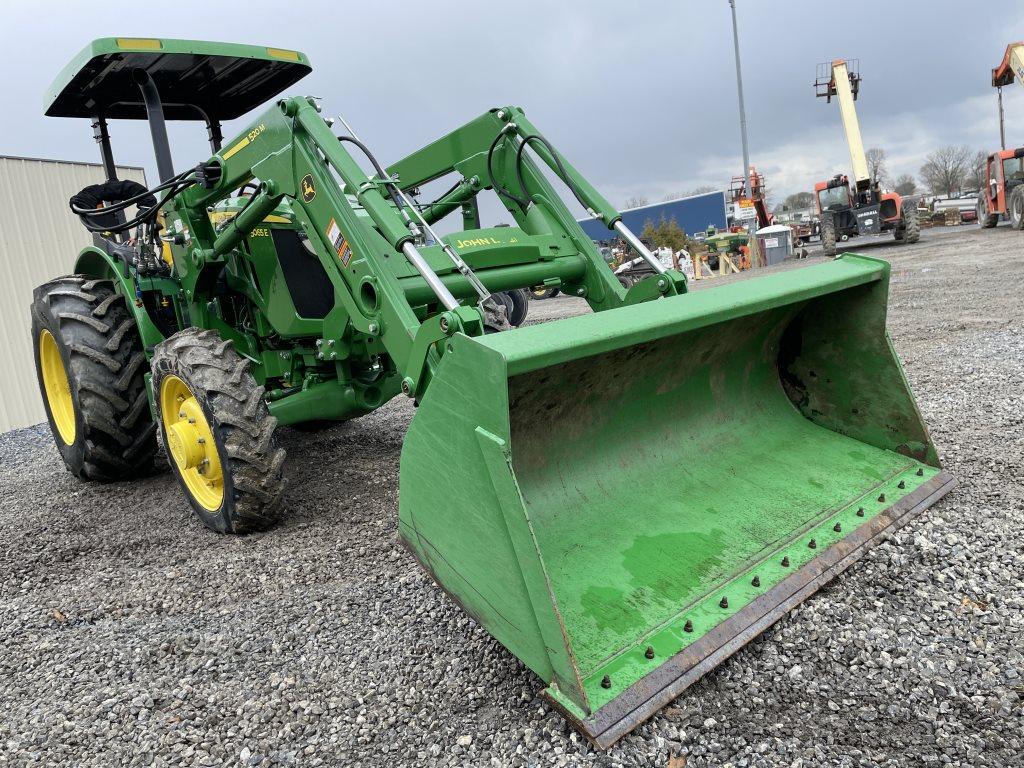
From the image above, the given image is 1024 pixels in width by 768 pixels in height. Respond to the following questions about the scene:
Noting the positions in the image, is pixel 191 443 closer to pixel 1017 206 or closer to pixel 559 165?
pixel 559 165

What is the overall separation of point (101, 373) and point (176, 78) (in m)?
1.81

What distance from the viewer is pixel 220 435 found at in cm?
311

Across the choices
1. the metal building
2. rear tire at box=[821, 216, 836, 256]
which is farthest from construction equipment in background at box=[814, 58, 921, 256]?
the metal building

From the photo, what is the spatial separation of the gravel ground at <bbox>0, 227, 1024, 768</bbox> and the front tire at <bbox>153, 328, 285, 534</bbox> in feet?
0.59

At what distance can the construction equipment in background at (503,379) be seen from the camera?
201 centimetres

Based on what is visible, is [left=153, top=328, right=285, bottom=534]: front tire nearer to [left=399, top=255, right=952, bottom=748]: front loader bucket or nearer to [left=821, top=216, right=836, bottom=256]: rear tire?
[left=399, top=255, right=952, bottom=748]: front loader bucket

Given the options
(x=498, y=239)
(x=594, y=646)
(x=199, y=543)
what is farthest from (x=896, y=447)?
(x=199, y=543)

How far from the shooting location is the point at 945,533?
2.62 metres

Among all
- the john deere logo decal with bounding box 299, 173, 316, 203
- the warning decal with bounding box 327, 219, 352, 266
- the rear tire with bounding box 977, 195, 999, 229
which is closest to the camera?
the warning decal with bounding box 327, 219, 352, 266

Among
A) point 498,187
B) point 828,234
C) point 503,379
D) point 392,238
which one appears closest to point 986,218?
point 828,234

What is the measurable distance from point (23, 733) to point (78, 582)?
1176 mm

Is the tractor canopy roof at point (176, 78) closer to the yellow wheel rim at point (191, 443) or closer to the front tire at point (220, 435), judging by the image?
the front tire at point (220, 435)

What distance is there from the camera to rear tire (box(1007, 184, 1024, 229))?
17844 millimetres

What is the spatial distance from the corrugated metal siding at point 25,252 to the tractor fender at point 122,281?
6.20 metres
